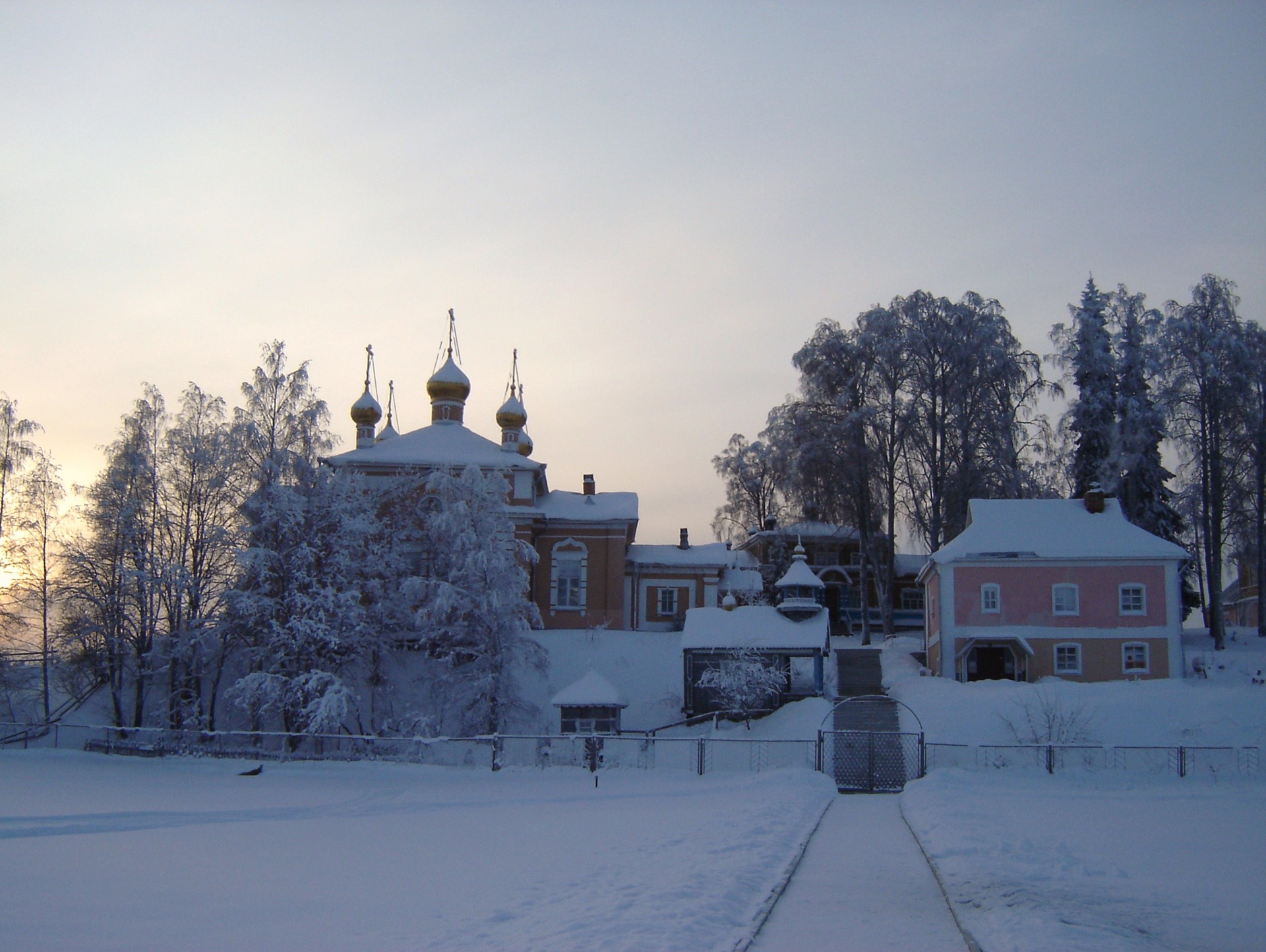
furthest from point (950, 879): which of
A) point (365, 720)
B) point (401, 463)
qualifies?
point (401, 463)

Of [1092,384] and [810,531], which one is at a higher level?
[1092,384]

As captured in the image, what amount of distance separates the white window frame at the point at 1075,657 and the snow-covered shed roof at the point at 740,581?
1309 cm

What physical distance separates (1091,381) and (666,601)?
58.6 feet

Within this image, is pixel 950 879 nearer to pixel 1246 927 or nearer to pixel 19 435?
pixel 1246 927

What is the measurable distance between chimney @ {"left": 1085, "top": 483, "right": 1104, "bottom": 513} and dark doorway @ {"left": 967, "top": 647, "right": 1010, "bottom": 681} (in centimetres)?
530

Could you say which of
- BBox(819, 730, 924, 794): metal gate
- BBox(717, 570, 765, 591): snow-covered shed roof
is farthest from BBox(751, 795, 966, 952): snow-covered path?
BBox(717, 570, 765, 591): snow-covered shed roof

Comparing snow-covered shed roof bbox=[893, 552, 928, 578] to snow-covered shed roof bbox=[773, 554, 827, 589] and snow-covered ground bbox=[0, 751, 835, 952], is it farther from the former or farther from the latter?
snow-covered ground bbox=[0, 751, 835, 952]

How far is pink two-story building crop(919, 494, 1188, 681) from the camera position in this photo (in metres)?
31.1

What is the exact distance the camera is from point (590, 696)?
27625 millimetres

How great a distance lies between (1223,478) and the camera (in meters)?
36.0

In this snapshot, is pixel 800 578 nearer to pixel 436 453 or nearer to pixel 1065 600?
pixel 1065 600

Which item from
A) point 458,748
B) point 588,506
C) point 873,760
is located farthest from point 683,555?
point 873,760

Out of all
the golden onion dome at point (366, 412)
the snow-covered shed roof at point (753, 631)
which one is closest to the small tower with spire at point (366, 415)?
the golden onion dome at point (366, 412)

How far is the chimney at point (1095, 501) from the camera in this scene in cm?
3300
